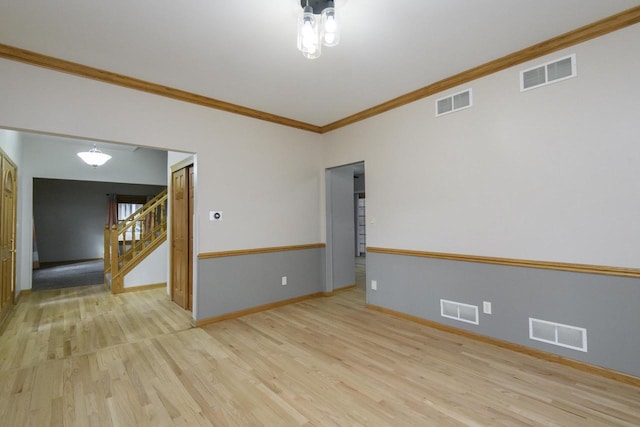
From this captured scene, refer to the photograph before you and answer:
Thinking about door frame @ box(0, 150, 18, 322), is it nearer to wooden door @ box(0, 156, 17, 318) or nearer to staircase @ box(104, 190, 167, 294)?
wooden door @ box(0, 156, 17, 318)

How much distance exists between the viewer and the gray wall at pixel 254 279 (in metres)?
3.72

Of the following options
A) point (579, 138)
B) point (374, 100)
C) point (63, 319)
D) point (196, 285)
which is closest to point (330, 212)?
point (374, 100)

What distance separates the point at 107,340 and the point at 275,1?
3.80m

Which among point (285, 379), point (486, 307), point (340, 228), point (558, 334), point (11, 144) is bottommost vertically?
point (285, 379)

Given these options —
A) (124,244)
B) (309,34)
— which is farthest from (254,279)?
(124,244)

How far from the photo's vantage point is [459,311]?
10.7 feet

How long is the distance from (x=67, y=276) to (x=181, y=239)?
501 centimetres

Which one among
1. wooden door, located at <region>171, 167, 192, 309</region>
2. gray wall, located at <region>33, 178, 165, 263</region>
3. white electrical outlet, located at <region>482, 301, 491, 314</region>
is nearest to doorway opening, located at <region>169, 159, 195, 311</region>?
wooden door, located at <region>171, 167, 192, 309</region>

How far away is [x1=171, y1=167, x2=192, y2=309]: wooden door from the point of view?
431 cm

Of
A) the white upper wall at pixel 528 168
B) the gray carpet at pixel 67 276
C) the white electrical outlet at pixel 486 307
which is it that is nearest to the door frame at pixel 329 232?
the white upper wall at pixel 528 168

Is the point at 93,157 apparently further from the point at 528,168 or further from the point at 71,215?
the point at 528,168

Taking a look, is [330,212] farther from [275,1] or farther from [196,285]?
[275,1]

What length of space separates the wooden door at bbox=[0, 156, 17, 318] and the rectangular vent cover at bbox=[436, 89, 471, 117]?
547 centimetres

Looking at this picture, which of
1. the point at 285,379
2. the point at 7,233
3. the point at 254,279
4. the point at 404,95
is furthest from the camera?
→ the point at 254,279
